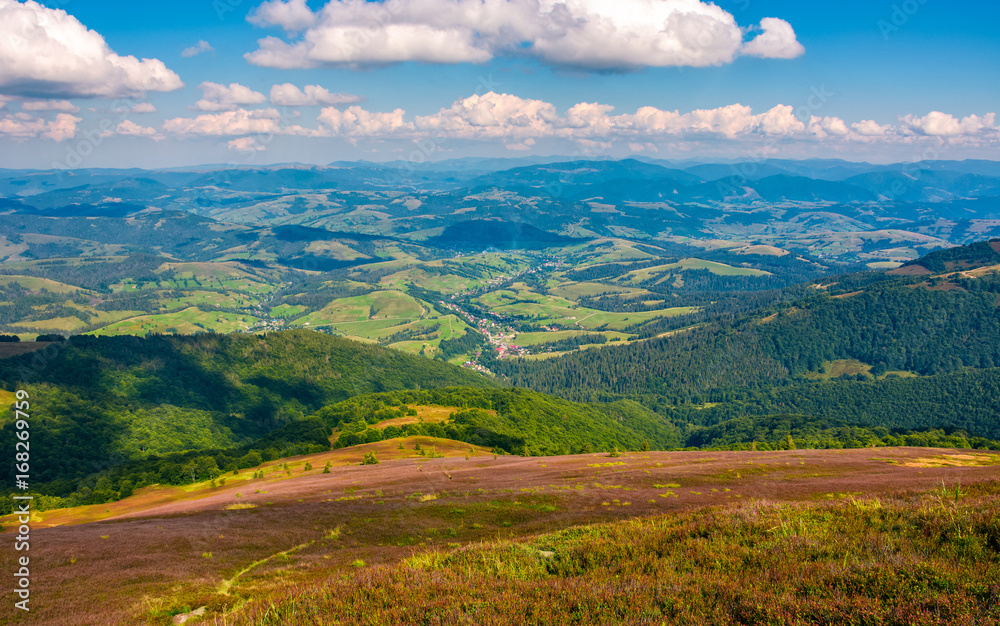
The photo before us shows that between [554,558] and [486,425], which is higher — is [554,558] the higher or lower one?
the higher one

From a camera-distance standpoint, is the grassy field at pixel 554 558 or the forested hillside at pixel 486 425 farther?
the forested hillside at pixel 486 425

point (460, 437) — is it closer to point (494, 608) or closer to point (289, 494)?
point (289, 494)

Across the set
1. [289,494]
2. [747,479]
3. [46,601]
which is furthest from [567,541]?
[289,494]

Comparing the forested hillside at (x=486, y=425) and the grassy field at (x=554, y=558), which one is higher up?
the grassy field at (x=554, y=558)

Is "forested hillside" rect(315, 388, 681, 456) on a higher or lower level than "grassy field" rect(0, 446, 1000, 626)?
lower

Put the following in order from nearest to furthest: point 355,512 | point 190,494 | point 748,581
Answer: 1. point 748,581
2. point 355,512
3. point 190,494

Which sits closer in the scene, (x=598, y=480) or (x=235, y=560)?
(x=235, y=560)

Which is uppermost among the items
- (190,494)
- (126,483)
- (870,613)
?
(870,613)

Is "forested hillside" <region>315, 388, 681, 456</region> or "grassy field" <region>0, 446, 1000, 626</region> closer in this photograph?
"grassy field" <region>0, 446, 1000, 626</region>
